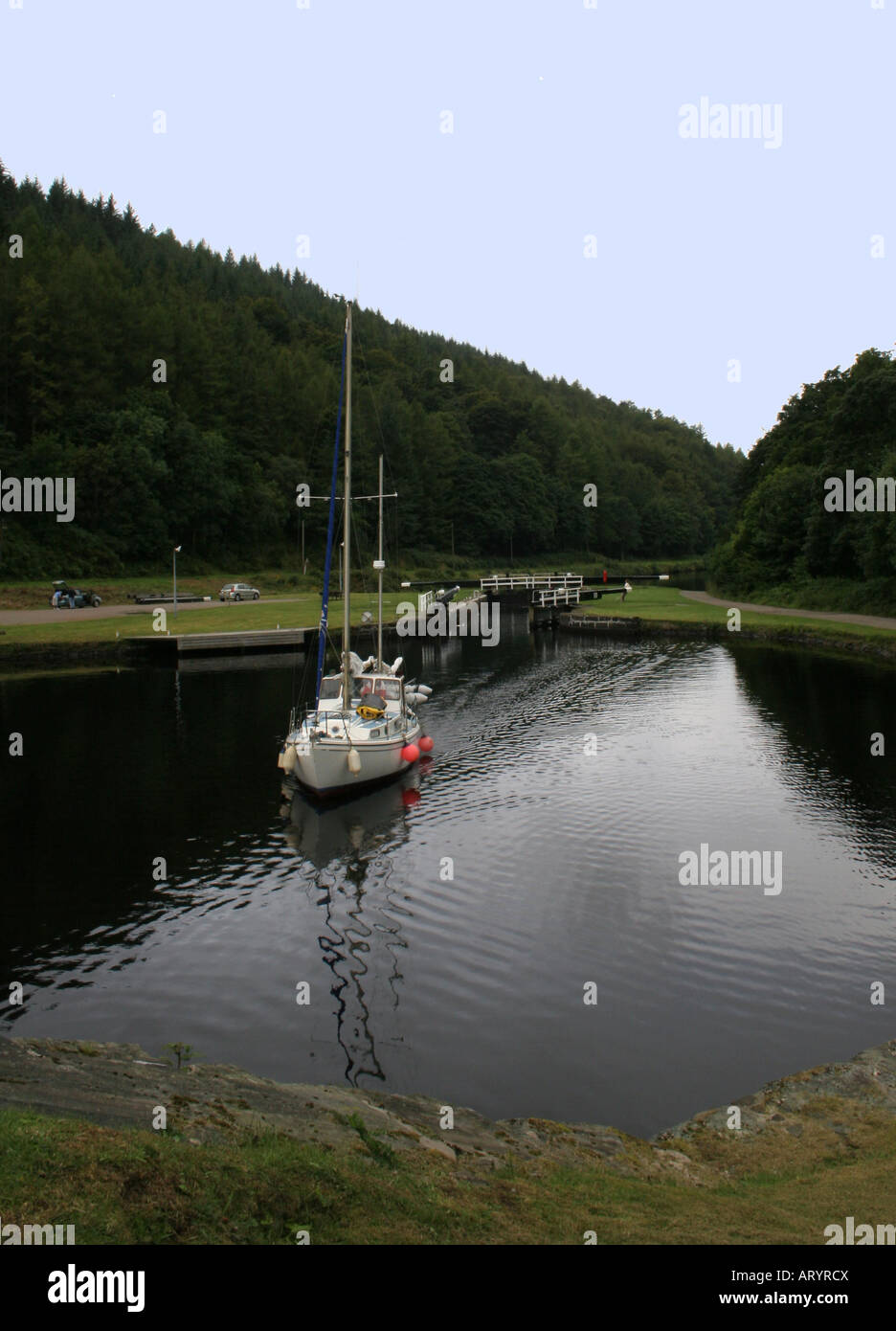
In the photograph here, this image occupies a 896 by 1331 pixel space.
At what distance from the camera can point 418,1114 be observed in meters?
14.0

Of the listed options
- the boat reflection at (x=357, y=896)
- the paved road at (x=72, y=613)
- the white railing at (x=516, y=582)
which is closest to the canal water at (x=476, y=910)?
the boat reflection at (x=357, y=896)

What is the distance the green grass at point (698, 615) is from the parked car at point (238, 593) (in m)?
33.9

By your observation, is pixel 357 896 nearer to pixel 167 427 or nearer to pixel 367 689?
pixel 367 689

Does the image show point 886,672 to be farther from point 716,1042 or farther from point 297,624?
point 716,1042

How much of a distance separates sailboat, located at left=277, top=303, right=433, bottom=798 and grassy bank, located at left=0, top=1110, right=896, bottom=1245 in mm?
20294

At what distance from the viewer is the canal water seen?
55.3ft

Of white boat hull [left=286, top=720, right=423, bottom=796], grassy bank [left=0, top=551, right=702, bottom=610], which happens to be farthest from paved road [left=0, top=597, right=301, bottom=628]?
white boat hull [left=286, top=720, right=423, bottom=796]

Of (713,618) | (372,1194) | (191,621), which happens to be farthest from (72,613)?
(372,1194)

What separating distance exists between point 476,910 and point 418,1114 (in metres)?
9.53

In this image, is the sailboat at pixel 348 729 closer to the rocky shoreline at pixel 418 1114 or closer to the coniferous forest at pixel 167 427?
the rocky shoreline at pixel 418 1114

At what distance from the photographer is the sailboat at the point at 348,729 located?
104 feet

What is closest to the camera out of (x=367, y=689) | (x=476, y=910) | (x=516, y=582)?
(x=476, y=910)

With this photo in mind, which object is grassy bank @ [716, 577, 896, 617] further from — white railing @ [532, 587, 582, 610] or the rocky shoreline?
the rocky shoreline

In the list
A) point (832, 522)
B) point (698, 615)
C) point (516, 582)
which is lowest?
point (698, 615)
